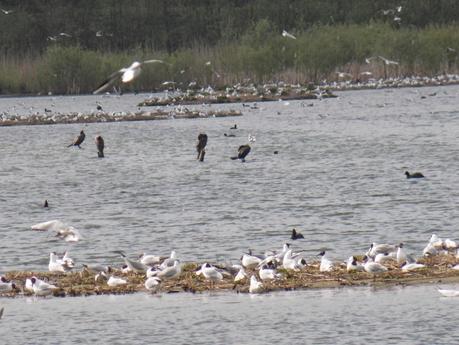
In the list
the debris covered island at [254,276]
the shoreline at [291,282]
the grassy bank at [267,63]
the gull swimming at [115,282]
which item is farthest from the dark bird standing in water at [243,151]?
the grassy bank at [267,63]

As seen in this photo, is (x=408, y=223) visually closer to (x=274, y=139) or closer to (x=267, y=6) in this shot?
(x=274, y=139)

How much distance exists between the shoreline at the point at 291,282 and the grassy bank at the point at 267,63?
57912 mm

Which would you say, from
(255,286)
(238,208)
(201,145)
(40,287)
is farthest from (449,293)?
(201,145)

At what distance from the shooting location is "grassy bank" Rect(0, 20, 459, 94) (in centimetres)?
7944

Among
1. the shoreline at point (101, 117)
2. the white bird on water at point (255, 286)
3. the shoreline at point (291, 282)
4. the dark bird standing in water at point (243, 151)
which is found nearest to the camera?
the white bird on water at point (255, 286)

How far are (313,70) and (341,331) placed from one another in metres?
64.0

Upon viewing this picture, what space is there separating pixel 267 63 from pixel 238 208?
165ft

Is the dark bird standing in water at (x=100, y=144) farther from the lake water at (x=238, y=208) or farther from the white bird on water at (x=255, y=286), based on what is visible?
the white bird on water at (x=255, y=286)

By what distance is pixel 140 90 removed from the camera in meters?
87.0

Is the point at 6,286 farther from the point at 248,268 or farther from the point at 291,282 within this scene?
the point at 291,282

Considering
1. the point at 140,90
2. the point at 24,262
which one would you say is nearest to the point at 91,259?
the point at 24,262

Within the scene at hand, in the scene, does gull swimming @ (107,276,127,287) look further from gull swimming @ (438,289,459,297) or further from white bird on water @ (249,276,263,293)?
gull swimming @ (438,289,459,297)

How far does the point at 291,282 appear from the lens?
1912cm

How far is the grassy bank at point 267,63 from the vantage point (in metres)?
79.4
